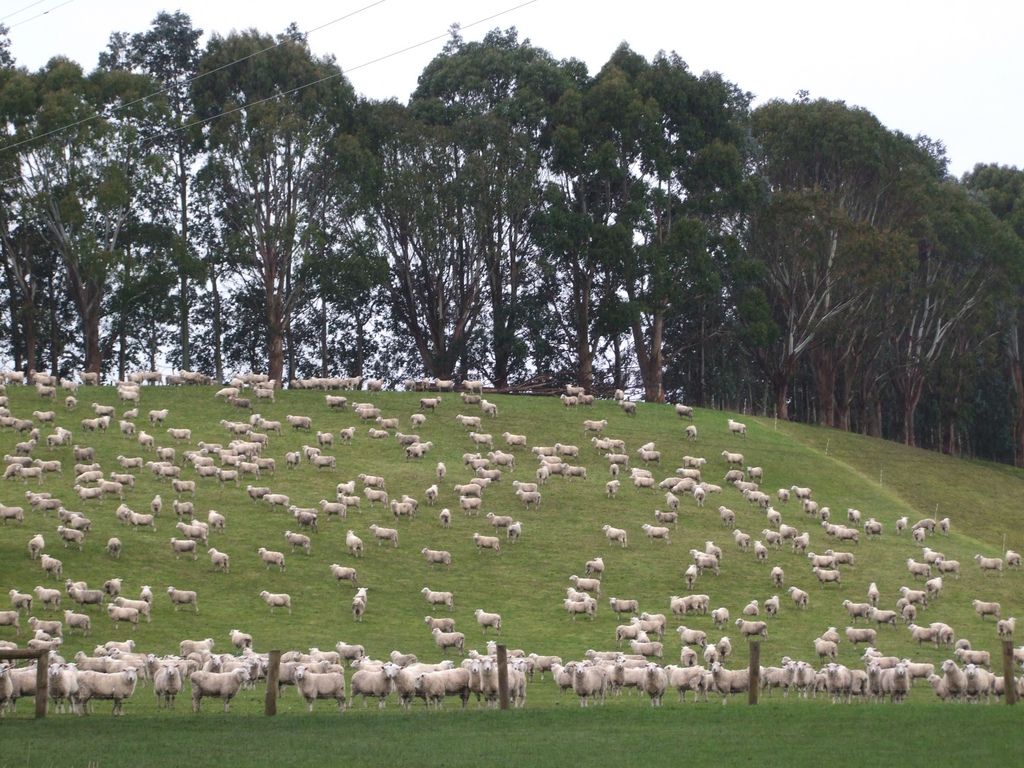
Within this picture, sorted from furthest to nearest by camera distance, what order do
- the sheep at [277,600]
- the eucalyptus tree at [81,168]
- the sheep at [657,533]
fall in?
1. the eucalyptus tree at [81,168]
2. the sheep at [657,533]
3. the sheep at [277,600]

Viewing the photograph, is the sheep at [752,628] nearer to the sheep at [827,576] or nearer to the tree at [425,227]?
the sheep at [827,576]

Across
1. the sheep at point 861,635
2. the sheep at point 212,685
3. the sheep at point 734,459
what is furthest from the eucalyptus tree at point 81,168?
the sheep at point 212,685

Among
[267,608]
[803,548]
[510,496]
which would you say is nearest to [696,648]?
[267,608]

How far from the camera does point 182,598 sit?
146 feet

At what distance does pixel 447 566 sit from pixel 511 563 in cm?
240

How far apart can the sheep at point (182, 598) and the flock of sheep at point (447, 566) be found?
3.4 inches

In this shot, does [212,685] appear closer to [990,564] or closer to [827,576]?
[827,576]

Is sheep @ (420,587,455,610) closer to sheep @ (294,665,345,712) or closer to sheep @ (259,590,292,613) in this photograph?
sheep @ (259,590,292,613)

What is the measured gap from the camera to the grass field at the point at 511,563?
27375mm

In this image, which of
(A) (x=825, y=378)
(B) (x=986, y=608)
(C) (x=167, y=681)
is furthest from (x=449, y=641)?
(A) (x=825, y=378)

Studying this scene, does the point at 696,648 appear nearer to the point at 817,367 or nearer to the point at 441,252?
the point at 441,252

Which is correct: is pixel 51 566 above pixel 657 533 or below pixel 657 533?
below

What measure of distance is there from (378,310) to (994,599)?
57126 mm

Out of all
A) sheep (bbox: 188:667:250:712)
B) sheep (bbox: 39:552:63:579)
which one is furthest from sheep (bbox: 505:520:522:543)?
sheep (bbox: 188:667:250:712)
